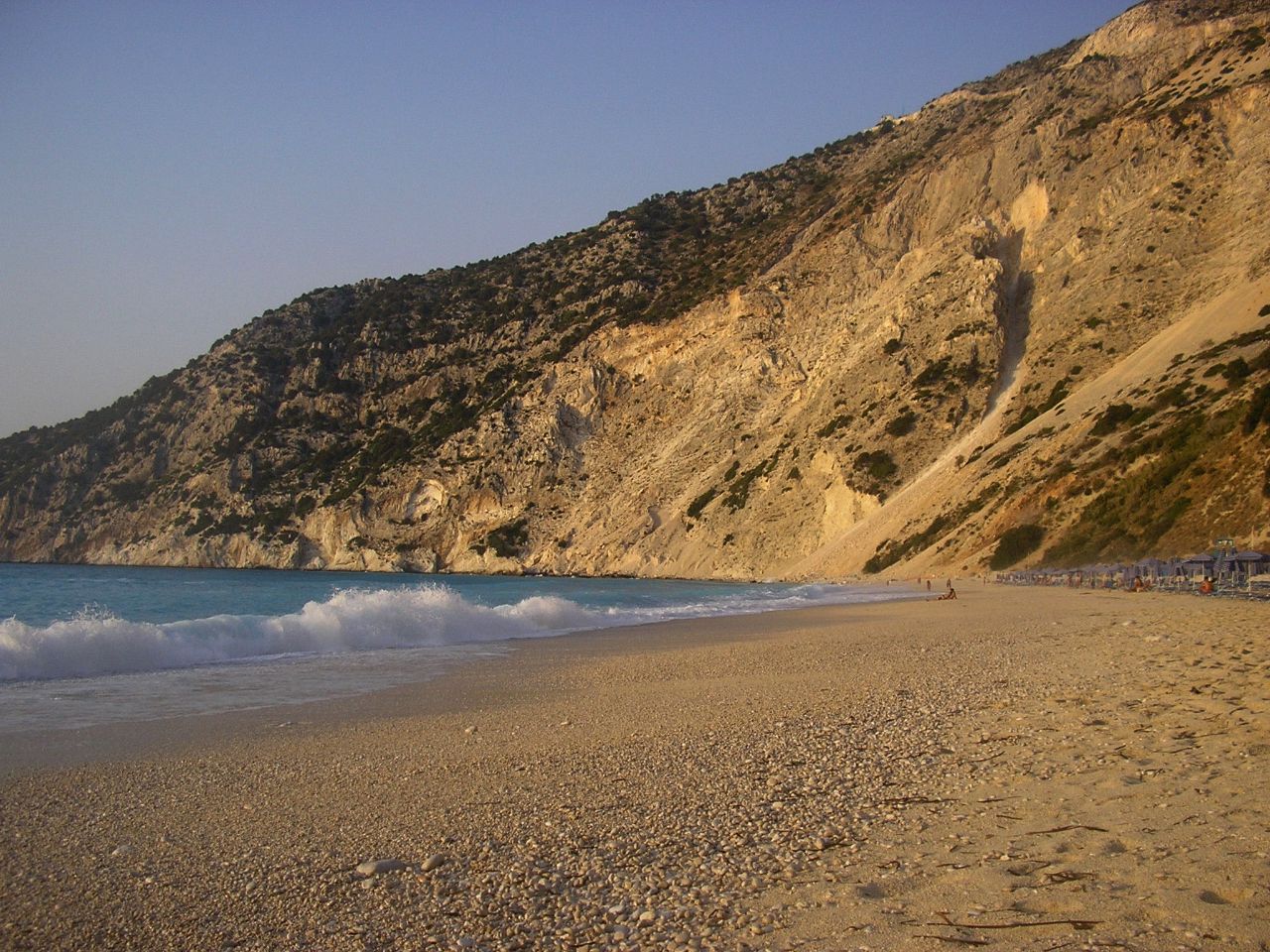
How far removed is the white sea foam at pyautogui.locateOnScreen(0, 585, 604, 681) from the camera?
11.8 m

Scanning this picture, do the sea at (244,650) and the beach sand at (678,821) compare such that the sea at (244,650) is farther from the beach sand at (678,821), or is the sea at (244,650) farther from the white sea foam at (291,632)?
the beach sand at (678,821)

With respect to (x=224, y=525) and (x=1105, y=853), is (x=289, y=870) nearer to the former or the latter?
(x=1105, y=853)

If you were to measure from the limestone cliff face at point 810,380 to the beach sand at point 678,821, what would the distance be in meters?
23.2

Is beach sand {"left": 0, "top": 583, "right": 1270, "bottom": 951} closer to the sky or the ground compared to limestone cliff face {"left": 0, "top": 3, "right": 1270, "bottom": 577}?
closer to the ground

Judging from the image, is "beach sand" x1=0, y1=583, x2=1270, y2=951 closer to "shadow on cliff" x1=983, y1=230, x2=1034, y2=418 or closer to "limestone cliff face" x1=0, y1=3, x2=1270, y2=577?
"limestone cliff face" x1=0, y1=3, x2=1270, y2=577

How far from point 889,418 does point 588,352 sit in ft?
86.7

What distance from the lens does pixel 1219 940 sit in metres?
3.10

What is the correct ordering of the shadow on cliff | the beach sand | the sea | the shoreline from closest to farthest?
the beach sand → the shoreline → the sea → the shadow on cliff

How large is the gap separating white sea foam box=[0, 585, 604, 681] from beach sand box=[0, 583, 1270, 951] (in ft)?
15.8

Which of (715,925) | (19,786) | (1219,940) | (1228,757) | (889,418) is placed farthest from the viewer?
(889,418)

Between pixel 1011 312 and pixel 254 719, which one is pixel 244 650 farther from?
pixel 1011 312

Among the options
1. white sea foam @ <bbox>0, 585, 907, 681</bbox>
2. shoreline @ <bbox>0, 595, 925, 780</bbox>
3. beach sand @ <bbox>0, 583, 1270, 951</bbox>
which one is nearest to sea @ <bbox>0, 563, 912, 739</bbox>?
white sea foam @ <bbox>0, 585, 907, 681</bbox>

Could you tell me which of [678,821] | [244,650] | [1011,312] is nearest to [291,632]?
[244,650]

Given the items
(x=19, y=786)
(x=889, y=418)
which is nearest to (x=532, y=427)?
(x=889, y=418)
